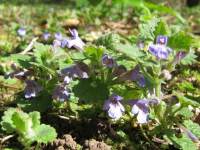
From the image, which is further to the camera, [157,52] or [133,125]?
[133,125]

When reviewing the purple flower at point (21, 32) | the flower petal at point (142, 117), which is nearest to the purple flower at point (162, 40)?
the flower petal at point (142, 117)

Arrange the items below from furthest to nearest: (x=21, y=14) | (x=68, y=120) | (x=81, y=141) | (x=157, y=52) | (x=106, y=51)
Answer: (x=21, y=14) → (x=68, y=120) → (x=81, y=141) → (x=106, y=51) → (x=157, y=52)

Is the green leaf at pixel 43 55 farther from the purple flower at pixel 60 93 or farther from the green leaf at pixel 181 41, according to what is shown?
the green leaf at pixel 181 41

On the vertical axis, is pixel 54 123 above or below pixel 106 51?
below

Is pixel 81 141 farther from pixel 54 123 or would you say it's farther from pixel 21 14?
pixel 21 14

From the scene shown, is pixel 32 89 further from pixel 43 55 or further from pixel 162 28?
pixel 162 28

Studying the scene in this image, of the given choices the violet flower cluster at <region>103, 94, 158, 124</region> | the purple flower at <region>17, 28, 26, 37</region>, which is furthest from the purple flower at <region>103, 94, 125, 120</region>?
the purple flower at <region>17, 28, 26, 37</region>

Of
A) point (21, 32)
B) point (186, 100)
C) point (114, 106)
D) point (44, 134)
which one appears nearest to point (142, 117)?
point (114, 106)

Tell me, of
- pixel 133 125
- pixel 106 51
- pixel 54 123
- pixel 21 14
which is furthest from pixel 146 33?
pixel 21 14
